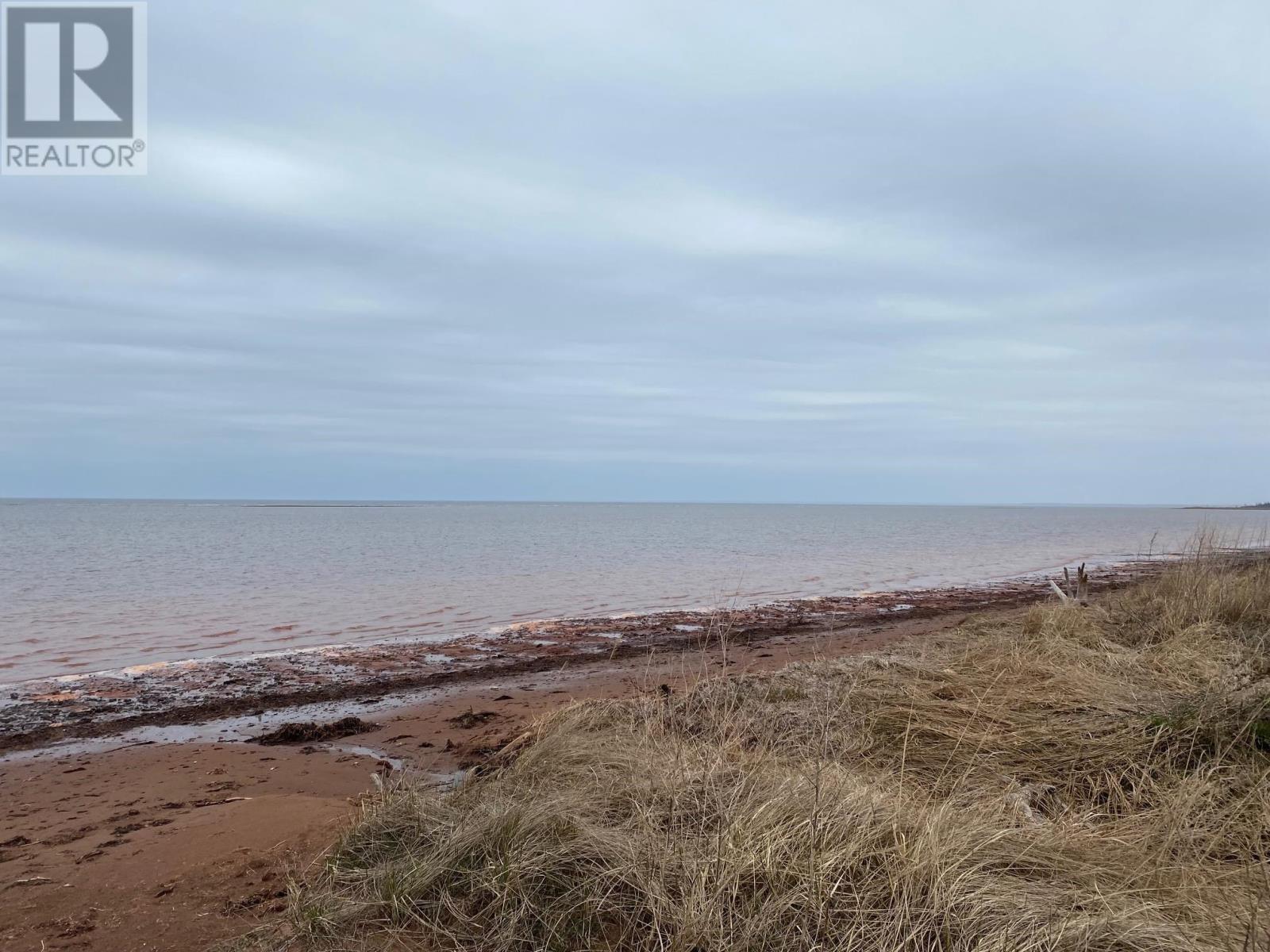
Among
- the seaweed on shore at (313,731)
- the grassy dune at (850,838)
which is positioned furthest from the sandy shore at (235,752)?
the grassy dune at (850,838)

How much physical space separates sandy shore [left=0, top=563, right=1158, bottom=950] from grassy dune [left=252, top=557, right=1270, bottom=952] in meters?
0.74

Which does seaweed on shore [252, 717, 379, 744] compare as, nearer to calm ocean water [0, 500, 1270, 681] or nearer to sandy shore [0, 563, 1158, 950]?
sandy shore [0, 563, 1158, 950]

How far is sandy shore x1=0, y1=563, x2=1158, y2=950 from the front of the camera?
4.12 m

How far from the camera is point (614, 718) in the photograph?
264 inches

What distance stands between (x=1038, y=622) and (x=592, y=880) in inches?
347

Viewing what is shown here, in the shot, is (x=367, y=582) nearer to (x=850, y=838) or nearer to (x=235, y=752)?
(x=235, y=752)

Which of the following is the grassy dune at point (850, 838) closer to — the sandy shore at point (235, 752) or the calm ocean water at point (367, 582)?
the sandy shore at point (235, 752)

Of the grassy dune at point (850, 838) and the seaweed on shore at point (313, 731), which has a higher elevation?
the grassy dune at point (850, 838)

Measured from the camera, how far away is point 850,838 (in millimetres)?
3361

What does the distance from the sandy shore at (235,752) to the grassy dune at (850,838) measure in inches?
29.2

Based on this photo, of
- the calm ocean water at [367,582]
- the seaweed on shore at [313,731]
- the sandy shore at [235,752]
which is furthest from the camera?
the calm ocean water at [367,582]

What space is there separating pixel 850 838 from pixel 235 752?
21.5ft

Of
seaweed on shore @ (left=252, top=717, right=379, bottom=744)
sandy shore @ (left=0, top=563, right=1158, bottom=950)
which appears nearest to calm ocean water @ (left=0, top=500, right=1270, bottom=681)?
sandy shore @ (left=0, top=563, right=1158, bottom=950)

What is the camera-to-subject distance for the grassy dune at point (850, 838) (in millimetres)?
2914
